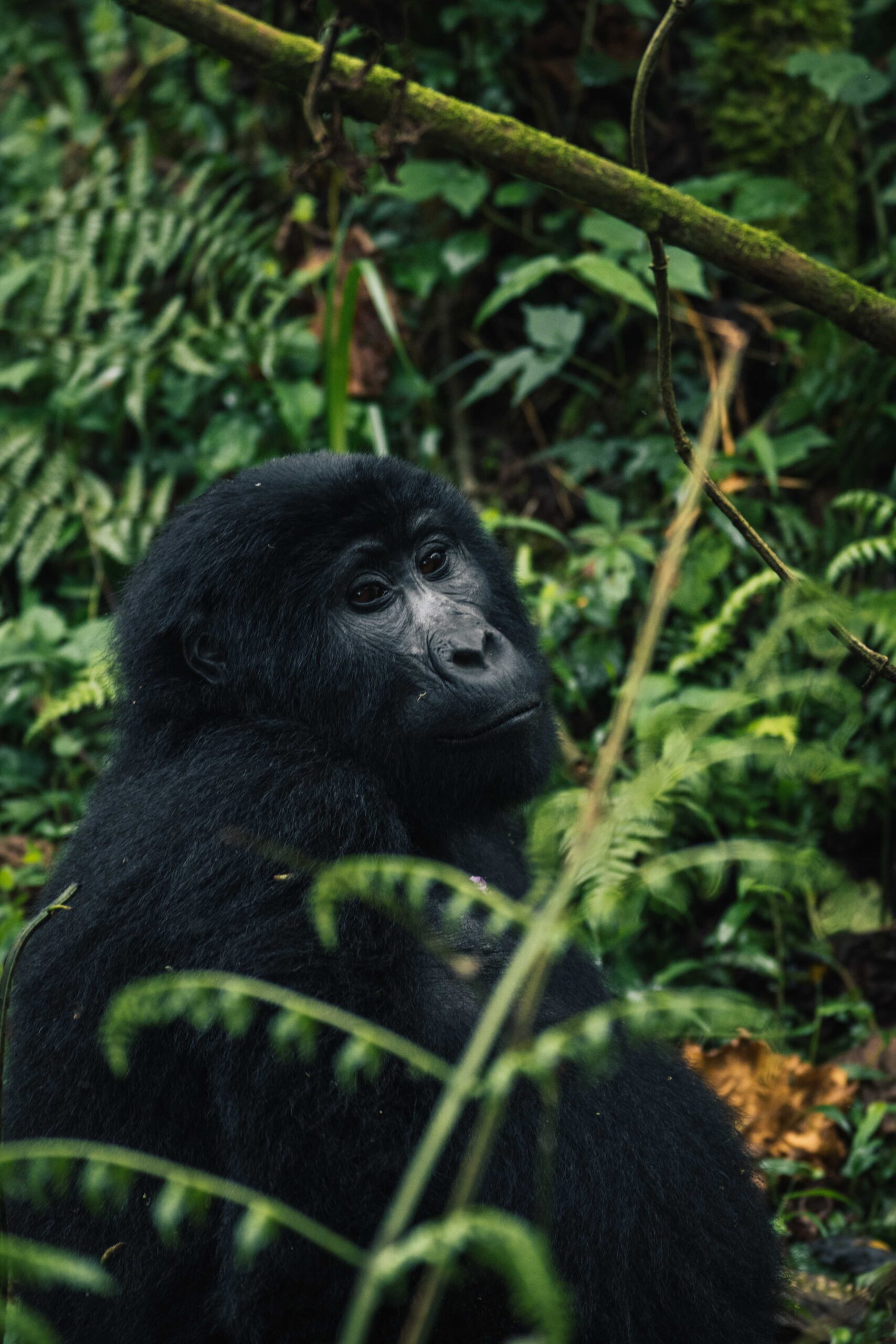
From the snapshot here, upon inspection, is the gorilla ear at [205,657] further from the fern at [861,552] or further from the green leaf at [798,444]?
the green leaf at [798,444]

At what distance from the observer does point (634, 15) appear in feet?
19.2

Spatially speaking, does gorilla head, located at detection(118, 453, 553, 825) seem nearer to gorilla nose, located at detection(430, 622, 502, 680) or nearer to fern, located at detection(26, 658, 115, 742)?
gorilla nose, located at detection(430, 622, 502, 680)

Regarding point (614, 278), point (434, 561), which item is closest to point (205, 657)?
point (434, 561)

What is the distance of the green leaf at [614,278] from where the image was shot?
15.4 feet

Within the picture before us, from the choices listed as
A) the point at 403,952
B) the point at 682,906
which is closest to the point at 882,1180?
the point at 682,906

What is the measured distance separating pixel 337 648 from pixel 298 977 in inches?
30.6

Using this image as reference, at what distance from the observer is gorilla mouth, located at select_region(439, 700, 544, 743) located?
2.55m

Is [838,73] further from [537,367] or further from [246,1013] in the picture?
[246,1013]

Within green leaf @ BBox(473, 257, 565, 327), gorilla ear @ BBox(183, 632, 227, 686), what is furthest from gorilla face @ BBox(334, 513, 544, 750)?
green leaf @ BBox(473, 257, 565, 327)

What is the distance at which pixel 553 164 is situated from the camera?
248cm

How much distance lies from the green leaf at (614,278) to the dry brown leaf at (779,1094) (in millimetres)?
2681

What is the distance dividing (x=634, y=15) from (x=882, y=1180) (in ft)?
16.6

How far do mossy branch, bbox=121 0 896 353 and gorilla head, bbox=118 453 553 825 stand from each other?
2.35 ft

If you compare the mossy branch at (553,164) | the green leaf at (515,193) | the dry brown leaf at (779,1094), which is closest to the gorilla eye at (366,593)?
the mossy branch at (553,164)
